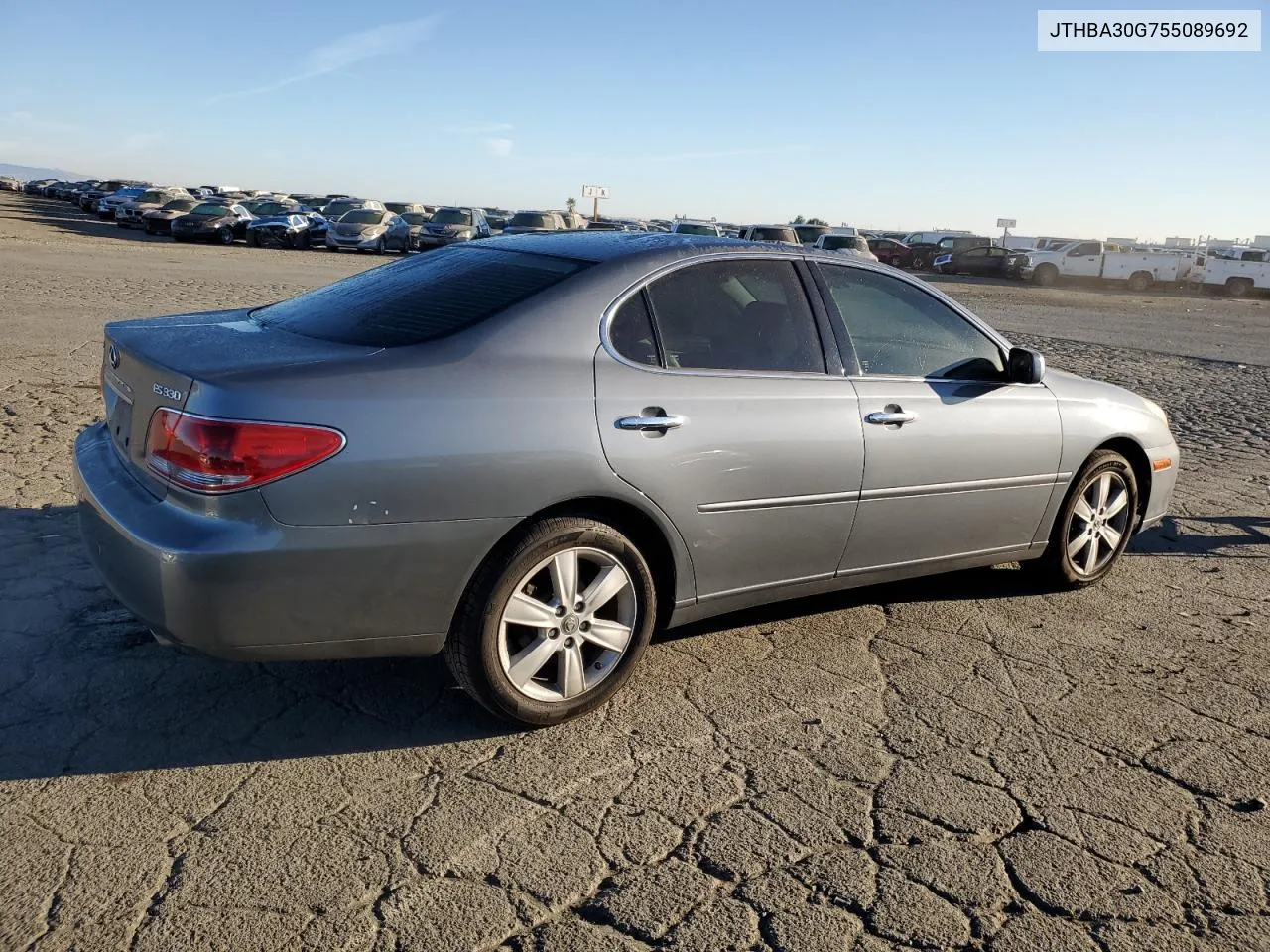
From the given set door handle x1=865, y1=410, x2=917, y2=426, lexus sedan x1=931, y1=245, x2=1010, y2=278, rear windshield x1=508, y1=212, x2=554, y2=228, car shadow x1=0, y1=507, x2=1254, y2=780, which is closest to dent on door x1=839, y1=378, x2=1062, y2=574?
door handle x1=865, y1=410, x2=917, y2=426

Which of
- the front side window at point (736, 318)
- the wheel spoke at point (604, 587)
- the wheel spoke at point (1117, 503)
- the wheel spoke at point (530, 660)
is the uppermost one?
the front side window at point (736, 318)

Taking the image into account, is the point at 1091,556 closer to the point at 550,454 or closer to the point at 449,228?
the point at 550,454

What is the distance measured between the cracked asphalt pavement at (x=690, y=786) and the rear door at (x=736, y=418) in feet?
1.84

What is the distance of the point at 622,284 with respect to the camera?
386 cm

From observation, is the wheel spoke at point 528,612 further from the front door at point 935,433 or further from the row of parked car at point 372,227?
the row of parked car at point 372,227

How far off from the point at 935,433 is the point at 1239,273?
40582 millimetres

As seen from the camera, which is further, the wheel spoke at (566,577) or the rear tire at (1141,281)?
the rear tire at (1141,281)

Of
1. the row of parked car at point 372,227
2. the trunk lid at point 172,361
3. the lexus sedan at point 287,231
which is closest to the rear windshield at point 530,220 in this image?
the row of parked car at point 372,227

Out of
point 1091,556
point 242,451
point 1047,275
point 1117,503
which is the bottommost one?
point 1047,275

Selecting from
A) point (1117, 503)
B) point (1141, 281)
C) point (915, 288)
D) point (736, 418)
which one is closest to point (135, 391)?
point (736, 418)

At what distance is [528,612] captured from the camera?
3.55 m

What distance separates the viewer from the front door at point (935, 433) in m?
4.36

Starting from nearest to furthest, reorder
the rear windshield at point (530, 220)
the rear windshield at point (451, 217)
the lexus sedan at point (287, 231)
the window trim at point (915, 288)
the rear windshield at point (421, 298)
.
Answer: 1. the rear windshield at point (421, 298)
2. the window trim at point (915, 288)
3. the rear windshield at point (530, 220)
4. the lexus sedan at point (287, 231)
5. the rear windshield at point (451, 217)

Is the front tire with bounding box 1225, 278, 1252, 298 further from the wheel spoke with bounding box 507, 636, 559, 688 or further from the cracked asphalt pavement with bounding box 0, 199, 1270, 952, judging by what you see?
the wheel spoke with bounding box 507, 636, 559, 688
